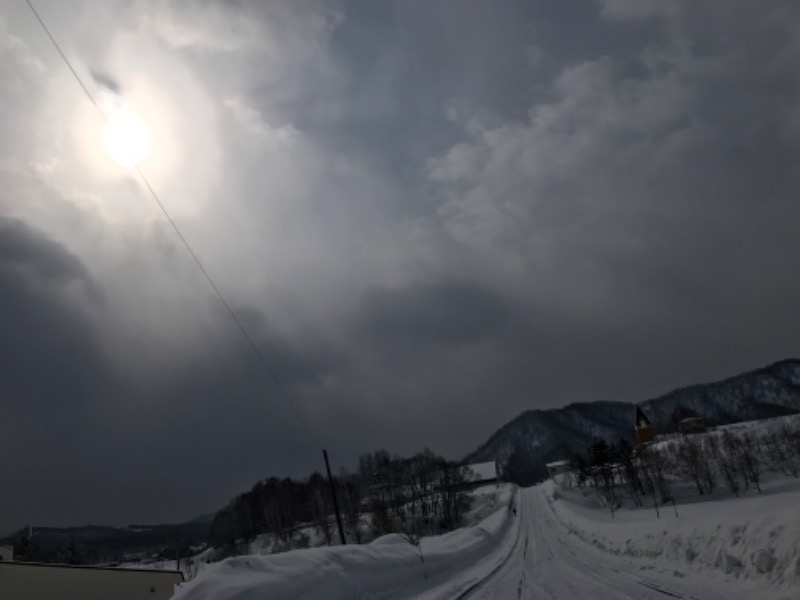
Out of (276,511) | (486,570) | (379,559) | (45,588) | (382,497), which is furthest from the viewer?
(276,511)

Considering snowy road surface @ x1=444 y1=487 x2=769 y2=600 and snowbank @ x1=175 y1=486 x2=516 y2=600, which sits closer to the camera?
snowy road surface @ x1=444 y1=487 x2=769 y2=600

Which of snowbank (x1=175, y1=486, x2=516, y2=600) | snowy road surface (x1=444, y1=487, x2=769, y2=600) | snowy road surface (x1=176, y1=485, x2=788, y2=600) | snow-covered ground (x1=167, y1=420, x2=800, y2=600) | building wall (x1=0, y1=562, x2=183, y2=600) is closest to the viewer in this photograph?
snow-covered ground (x1=167, y1=420, x2=800, y2=600)

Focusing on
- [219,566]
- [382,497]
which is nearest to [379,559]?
[219,566]

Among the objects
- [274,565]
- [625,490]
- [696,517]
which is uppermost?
[274,565]

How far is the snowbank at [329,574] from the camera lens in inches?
623

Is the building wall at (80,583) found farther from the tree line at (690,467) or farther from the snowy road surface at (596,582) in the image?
the tree line at (690,467)

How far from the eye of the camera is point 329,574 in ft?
63.9

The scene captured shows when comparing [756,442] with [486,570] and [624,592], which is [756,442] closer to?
[486,570]

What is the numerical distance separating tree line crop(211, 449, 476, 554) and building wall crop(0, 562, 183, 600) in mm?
42662

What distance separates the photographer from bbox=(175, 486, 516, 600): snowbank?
15.8 metres

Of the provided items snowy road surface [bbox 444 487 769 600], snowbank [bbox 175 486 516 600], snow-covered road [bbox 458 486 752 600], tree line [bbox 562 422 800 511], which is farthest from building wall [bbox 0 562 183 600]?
tree line [bbox 562 422 800 511]

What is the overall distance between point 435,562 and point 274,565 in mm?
14863

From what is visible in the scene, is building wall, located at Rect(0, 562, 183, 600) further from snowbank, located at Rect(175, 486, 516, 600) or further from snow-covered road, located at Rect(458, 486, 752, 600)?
snow-covered road, located at Rect(458, 486, 752, 600)

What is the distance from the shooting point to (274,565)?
60.3 ft
